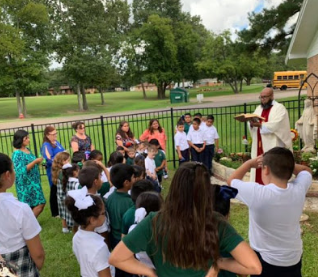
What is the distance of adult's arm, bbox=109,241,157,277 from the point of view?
5.74 feet

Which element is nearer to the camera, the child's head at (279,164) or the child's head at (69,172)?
the child's head at (279,164)

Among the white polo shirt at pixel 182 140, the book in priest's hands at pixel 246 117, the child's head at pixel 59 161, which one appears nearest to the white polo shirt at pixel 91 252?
the child's head at pixel 59 161

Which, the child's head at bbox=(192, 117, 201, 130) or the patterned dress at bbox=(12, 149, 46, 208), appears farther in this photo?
the child's head at bbox=(192, 117, 201, 130)

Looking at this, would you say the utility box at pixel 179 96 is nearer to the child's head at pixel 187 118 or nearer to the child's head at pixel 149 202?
the child's head at pixel 187 118

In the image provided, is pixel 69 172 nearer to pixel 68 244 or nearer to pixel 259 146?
pixel 68 244

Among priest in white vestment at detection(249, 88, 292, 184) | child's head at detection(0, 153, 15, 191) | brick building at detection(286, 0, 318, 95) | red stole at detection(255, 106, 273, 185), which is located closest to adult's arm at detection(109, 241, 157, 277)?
child's head at detection(0, 153, 15, 191)

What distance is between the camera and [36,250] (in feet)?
8.17

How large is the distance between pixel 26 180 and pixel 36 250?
2.77 metres

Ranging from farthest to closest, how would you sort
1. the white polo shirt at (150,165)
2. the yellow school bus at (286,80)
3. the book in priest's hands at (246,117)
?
the yellow school bus at (286,80)
the white polo shirt at (150,165)
the book in priest's hands at (246,117)

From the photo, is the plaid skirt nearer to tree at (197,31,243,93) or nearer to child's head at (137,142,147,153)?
child's head at (137,142,147,153)

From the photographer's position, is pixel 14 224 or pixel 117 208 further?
pixel 117 208

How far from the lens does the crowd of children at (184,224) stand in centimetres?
166

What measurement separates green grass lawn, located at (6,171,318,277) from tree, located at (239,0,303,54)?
994 centimetres

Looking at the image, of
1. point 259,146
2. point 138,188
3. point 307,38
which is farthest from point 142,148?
point 307,38
